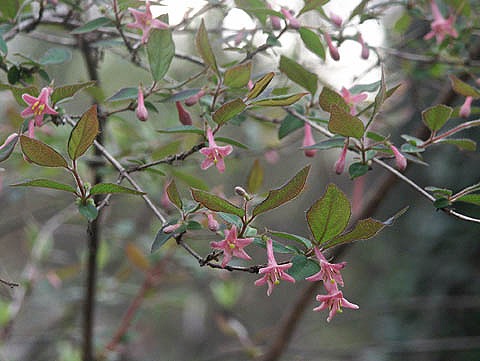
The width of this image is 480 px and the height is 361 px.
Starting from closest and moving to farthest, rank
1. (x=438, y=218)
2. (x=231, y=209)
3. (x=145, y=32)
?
(x=231, y=209) → (x=145, y=32) → (x=438, y=218)

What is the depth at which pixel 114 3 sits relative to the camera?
604 millimetres

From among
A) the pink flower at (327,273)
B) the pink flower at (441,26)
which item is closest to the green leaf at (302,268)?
the pink flower at (327,273)

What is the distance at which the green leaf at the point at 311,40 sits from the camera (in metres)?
0.67

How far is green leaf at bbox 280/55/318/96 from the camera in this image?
0.64m

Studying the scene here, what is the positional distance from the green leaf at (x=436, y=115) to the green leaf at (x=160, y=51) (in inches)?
11.6

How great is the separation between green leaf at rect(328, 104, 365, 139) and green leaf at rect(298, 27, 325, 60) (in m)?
0.20

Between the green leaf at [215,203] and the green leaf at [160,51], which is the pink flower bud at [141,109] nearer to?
the green leaf at [160,51]

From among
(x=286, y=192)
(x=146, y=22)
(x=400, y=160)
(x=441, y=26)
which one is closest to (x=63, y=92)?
(x=146, y=22)

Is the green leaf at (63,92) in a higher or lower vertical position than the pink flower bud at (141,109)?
higher

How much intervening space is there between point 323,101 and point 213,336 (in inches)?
71.6

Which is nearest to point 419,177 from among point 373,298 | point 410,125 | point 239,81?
point 410,125

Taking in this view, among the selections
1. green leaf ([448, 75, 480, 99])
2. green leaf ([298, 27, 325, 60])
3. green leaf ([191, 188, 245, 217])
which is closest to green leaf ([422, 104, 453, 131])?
green leaf ([448, 75, 480, 99])

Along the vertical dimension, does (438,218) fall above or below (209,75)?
below

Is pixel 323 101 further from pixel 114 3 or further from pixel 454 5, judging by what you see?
pixel 454 5
